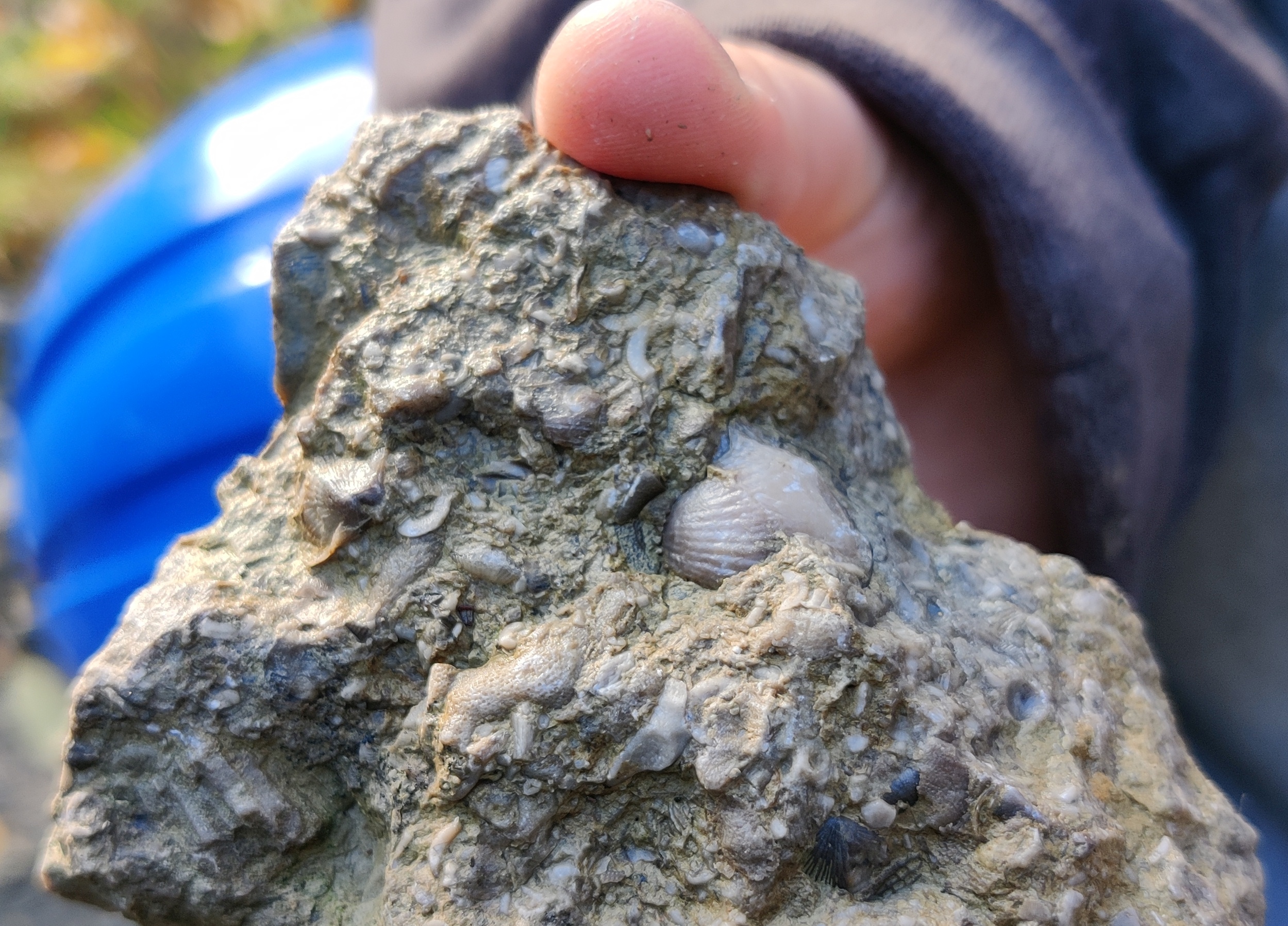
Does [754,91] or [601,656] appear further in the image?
[754,91]

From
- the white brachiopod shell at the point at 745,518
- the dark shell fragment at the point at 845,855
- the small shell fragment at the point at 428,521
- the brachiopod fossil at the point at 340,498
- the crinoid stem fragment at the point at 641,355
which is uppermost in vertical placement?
the crinoid stem fragment at the point at 641,355

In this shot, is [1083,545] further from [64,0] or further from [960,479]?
[64,0]

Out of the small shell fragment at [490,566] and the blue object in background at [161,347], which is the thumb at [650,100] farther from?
the blue object in background at [161,347]

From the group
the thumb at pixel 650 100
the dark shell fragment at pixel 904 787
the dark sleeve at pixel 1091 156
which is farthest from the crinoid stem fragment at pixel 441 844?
the dark sleeve at pixel 1091 156

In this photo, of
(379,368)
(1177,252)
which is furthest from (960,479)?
(379,368)

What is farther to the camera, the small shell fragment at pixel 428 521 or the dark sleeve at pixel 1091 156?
the dark sleeve at pixel 1091 156

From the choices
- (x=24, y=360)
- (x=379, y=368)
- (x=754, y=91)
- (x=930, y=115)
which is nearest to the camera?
(x=379, y=368)

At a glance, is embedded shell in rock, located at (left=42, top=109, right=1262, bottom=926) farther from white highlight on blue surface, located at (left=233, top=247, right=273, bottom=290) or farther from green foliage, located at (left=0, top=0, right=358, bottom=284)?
green foliage, located at (left=0, top=0, right=358, bottom=284)
